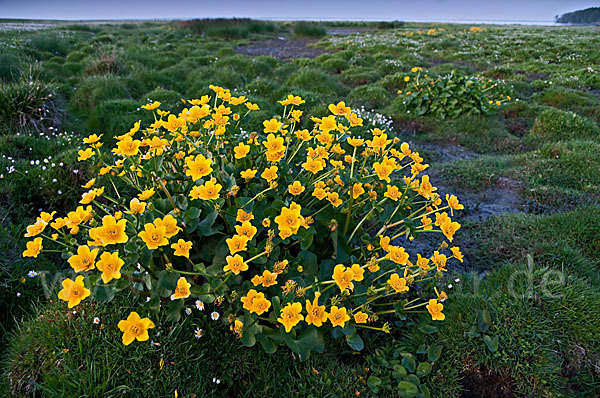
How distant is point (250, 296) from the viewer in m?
1.81

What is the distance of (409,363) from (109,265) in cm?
161

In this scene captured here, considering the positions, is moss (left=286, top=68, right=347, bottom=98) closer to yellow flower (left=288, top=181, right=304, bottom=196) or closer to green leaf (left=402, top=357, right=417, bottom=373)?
yellow flower (left=288, top=181, right=304, bottom=196)

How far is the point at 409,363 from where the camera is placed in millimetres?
2094

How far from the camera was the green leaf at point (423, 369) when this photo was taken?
2041 millimetres

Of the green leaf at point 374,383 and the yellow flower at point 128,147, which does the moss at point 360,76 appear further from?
the green leaf at point 374,383

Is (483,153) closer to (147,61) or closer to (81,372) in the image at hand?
(81,372)

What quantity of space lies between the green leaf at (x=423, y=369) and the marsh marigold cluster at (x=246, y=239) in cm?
30

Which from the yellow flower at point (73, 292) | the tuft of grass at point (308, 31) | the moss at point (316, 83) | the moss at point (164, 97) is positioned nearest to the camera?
the yellow flower at point (73, 292)

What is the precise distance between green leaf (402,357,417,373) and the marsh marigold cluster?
263mm

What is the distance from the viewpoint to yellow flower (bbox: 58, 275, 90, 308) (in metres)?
1.63

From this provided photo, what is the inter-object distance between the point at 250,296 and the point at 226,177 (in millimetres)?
716

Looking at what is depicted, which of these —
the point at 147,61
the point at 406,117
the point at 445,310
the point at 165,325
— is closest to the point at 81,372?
the point at 165,325

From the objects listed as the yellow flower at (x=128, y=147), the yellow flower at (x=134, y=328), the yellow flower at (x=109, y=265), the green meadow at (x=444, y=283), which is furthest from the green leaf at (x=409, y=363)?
the yellow flower at (x=128, y=147)

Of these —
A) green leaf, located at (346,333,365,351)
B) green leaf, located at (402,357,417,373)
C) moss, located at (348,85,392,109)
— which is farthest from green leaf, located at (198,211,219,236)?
moss, located at (348,85,392,109)
